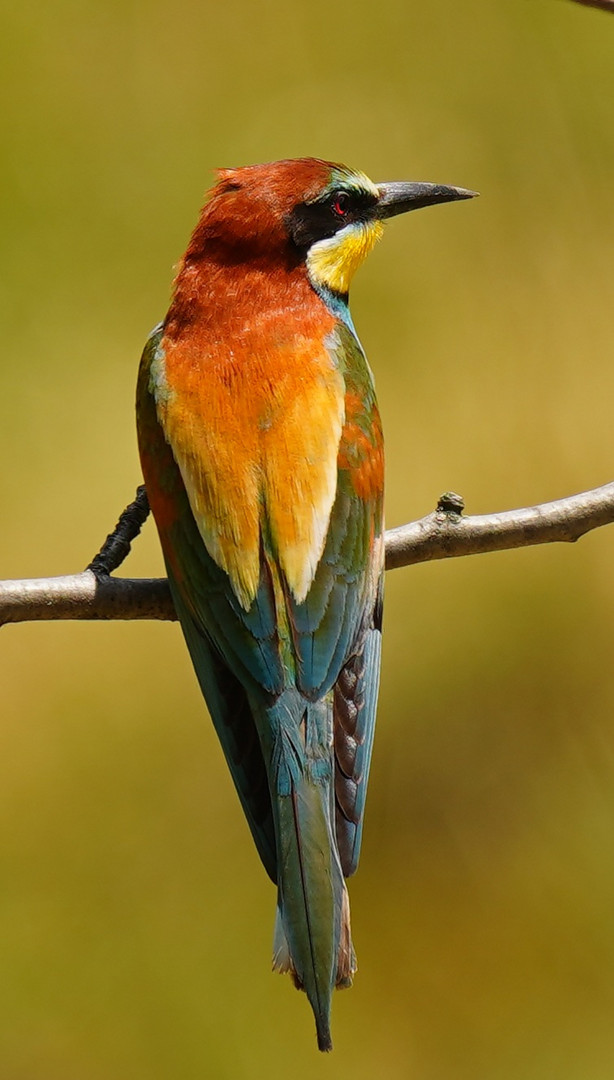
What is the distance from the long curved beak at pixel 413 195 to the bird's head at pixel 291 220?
0.08m

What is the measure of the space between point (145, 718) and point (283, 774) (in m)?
1.24

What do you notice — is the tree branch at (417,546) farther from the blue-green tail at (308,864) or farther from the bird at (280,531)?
the blue-green tail at (308,864)

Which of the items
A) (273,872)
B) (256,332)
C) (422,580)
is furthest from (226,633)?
(422,580)

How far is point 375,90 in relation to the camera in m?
3.53

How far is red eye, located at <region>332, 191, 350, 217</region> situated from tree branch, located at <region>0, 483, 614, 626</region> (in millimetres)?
590

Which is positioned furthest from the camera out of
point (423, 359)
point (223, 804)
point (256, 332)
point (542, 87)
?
point (542, 87)

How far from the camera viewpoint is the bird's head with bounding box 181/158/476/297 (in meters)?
2.12

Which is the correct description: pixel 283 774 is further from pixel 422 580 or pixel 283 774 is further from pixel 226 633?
pixel 422 580

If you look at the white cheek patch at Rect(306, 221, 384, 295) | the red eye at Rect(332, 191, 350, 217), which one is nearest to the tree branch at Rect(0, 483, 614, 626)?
the white cheek patch at Rect(306, 221, 384, 295)

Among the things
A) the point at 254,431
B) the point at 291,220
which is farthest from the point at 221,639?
the point at 291,220

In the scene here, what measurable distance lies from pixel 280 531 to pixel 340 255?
0.61 metres

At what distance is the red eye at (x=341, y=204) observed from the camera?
7.25ft

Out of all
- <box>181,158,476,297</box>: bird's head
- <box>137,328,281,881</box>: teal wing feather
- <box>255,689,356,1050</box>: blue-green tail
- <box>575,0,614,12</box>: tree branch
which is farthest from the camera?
<box>181,158,476,297</box>: bird's head

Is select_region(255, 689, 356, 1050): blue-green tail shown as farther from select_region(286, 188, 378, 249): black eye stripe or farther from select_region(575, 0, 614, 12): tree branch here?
select_region(575, 0, 614, 12): tree branch
